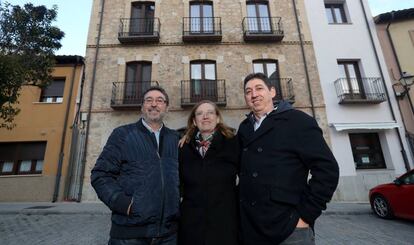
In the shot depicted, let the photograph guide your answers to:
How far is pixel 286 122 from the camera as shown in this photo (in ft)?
6.44

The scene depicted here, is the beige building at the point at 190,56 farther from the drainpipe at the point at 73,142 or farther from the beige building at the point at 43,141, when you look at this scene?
the beige building at the point at 43,141

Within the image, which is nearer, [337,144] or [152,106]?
[152,106]

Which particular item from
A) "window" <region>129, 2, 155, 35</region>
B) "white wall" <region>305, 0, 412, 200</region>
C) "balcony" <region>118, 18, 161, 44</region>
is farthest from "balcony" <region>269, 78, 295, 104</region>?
"window" <region>129, 2, 155, 35</region>

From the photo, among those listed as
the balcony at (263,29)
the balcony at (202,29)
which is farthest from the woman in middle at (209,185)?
the balcony at (263,29)

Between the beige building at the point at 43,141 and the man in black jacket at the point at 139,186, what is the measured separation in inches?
383

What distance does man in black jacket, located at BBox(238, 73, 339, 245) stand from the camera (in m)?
1.71

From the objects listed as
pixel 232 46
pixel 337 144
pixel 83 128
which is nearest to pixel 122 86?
pixel 83 128

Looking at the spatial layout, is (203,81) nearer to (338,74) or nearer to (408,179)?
(338,74)

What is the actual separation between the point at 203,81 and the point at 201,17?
11.6ft

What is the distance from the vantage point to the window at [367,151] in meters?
10.6

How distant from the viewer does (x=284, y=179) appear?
5.88ft

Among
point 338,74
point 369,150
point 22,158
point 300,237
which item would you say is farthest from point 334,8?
point 22,158

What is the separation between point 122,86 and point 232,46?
18.5 ft

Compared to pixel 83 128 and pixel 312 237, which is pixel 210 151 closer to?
pixel 312 237
